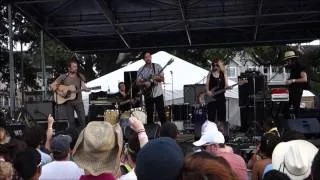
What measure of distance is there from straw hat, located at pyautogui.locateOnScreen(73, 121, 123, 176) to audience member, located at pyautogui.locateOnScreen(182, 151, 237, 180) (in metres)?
0.86

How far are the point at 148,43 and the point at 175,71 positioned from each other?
464 cm

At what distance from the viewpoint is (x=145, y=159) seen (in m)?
2.48

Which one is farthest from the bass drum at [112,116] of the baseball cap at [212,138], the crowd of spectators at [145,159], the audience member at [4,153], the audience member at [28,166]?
the audience member at [28,166]

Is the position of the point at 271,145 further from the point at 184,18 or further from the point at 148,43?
the point at 148,43

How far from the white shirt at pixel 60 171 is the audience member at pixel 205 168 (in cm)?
205

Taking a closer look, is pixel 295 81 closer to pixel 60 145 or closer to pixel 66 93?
pixel 66 93

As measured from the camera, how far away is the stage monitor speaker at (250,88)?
1219 centimetres

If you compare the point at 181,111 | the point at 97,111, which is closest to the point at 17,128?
the point at 97,111

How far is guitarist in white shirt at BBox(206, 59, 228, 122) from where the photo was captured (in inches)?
416

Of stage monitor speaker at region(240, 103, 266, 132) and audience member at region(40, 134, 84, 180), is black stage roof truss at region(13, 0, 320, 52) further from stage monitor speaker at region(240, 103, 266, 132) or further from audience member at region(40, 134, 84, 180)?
audience member at region(40, 134, 84, 180)

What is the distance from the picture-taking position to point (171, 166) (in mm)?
2406

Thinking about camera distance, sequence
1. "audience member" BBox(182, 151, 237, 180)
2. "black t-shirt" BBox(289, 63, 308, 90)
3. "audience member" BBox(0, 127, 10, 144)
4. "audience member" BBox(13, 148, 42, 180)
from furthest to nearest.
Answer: "black t-shirt" BBox(289, 63, 308, 90) < "audience member" BBox(0, 127, 10, 144) < "audience member" BBox(13, 148, 42, 180) < "audience member" BBox(182, 151, 237, 180)

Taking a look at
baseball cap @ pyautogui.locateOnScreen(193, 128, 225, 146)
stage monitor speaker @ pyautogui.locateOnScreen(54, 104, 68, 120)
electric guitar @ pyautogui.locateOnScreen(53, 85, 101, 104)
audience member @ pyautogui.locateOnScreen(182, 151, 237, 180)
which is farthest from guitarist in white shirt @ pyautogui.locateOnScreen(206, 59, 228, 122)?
audience member @ pyautogui.locateOnScreen(182, 151, 237, 180)

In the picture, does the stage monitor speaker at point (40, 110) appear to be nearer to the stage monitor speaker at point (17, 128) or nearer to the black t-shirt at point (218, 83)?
the stage monitor speaker at point (17, 128)
